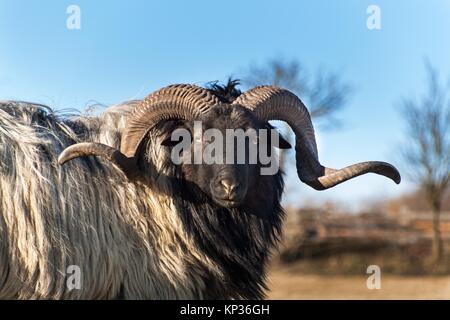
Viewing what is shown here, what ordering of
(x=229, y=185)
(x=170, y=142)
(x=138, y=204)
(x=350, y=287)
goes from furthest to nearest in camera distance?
(x=350, y=287)
(x=170, y=142)
(x=138, y=204)
(x=229, y=185)

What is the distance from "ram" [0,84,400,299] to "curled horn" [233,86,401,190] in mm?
14

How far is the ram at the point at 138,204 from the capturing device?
17.7ft

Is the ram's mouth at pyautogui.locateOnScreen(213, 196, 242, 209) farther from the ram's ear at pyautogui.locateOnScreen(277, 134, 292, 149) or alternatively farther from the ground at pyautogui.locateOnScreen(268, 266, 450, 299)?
the ground at pyautogui.locateOnScreen(268, 266, 450, 299)

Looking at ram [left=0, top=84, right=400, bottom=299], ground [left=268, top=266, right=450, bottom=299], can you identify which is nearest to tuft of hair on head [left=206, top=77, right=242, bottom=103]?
ram [left=0, top=84, right=400, bottom=299]

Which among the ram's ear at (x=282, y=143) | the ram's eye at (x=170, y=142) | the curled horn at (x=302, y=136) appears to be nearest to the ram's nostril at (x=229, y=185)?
the ram's eye at (x=170, y=142)

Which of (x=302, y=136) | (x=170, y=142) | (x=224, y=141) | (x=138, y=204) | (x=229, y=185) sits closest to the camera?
(x=229, y=185)

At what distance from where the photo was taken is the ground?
18.9 meters

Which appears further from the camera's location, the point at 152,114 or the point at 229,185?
the point at 152,114

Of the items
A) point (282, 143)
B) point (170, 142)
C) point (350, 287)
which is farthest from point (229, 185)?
point (350, 287)

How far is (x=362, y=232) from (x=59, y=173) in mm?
24267

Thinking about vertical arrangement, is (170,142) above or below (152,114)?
below

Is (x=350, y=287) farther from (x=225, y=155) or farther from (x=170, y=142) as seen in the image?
(x=225, y=155)

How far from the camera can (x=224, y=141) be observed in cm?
556

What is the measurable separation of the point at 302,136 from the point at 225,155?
46.6 inches
